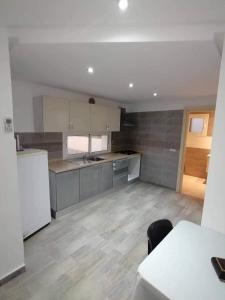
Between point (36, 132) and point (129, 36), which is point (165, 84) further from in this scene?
point (36, 132)

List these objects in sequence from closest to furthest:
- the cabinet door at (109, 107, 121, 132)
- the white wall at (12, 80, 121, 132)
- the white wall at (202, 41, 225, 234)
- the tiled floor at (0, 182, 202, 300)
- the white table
A: the white table
the white wall at (202, 41, 225, 234)
the tiled floor at (0, 182, 202, 300)
the white wall at (12, 80, 121, 132)
the cabinet door at (109, 107, 121, 132)

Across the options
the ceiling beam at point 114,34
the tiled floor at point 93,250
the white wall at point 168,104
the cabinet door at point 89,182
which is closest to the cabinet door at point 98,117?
the cabinet door at point 89,182

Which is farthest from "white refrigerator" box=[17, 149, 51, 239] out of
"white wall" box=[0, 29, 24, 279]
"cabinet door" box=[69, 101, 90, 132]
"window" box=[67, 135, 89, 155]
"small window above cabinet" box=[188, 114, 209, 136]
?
"small window above cabinet" box=[188, 114, 209, 136]

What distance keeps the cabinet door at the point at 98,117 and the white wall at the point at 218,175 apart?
8.85 feet

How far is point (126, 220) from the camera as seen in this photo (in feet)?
9.50

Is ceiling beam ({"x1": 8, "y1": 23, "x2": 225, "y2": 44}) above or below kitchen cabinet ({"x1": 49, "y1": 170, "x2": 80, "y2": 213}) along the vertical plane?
above

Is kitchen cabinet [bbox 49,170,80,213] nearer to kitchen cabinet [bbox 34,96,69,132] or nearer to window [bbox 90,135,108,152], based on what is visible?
kitchen cabinet [bbox 34,96,69,132]

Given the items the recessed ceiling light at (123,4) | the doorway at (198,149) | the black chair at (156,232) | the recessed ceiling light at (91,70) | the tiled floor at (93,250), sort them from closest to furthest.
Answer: the recessed ceiling light at (123,4), the black chair at (156,232), the tiled floor at (93,250), the recessed ceiling light at (91,70), the doorway at (198,149)

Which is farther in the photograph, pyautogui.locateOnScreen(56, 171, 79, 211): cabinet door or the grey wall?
the grey wall

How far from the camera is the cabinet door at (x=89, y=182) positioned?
3199 millimetres


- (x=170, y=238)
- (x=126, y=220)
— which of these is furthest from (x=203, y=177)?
(x=170, y=238)

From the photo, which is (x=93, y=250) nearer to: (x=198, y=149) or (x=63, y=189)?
(x=63, y=189)

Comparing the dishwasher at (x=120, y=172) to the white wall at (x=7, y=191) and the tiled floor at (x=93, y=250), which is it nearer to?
the tiled floor at (x=93, y=250)

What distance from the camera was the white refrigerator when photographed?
2137 mm
